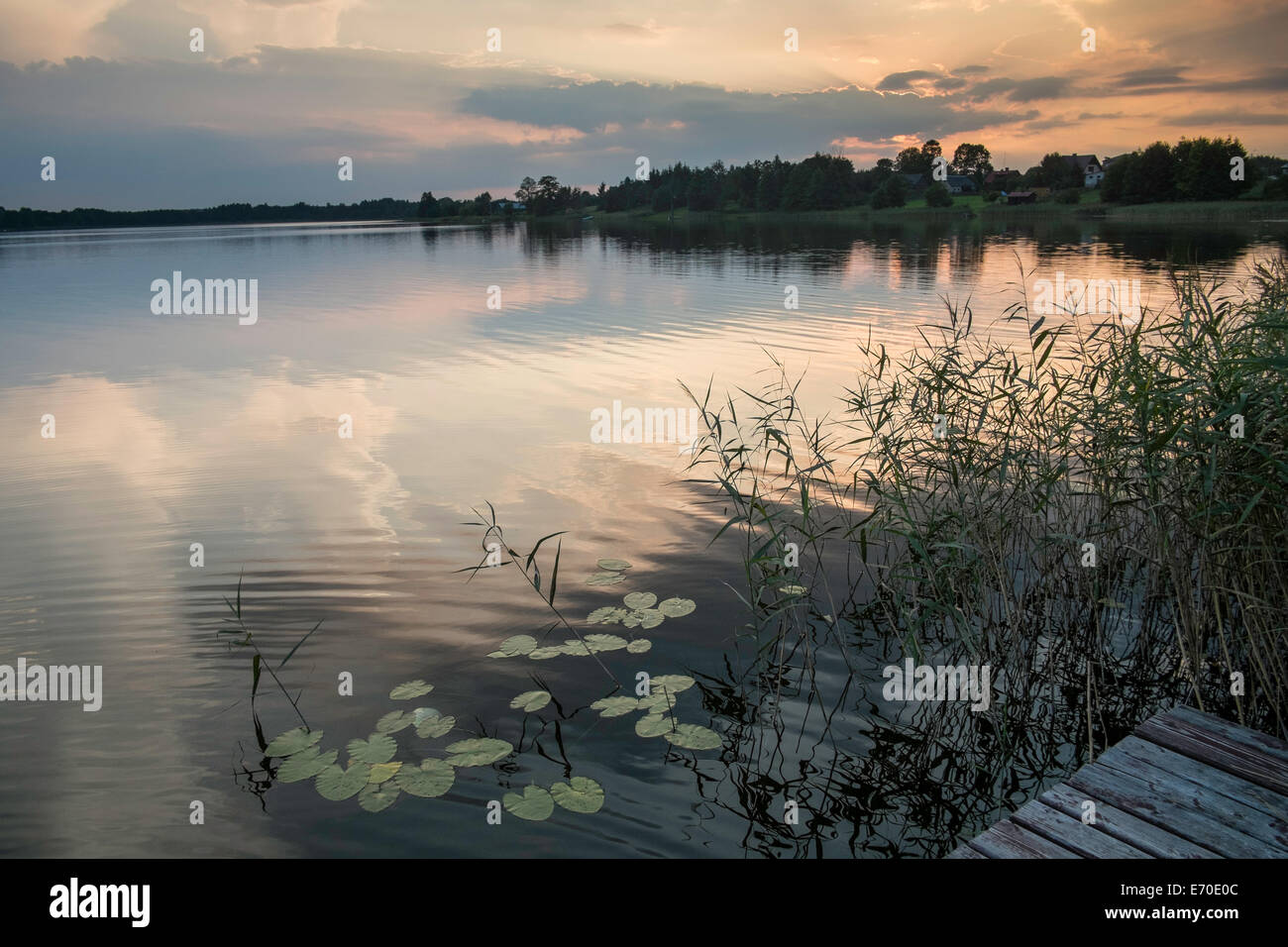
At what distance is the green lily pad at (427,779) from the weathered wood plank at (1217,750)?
4334mm

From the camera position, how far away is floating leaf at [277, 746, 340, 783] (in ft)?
17.5

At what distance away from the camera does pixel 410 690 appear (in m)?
6.26

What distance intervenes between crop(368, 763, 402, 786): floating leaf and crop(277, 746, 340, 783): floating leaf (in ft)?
1.11

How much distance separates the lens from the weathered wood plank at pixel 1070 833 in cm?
397

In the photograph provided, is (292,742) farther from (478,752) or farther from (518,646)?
(518,646)

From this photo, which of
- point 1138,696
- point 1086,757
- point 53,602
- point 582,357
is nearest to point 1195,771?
point 1086,757

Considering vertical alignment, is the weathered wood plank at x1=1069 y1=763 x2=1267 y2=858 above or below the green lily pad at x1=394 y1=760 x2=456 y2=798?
above

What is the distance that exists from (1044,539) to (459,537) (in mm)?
6097

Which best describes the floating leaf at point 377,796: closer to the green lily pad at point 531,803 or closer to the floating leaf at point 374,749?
the floating leaf at point 374,749

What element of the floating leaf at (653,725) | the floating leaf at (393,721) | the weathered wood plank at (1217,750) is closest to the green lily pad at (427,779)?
the floating leaf at (393,721)

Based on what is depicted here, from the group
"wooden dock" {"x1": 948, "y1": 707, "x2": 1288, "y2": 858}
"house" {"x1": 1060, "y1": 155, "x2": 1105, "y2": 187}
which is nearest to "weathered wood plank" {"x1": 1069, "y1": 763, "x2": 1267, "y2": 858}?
"wooden dock" {"x1": 948, "y1": 707, "x2": 1288, "y2": 858}

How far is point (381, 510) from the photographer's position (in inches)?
407

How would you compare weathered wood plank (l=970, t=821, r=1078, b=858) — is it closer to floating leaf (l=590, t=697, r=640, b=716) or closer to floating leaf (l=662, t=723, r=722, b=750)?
floating leaf (l=662, t=723, r=722, b=750)

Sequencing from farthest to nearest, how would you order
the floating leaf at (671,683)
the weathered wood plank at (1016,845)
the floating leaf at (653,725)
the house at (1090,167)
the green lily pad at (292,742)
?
the house at (1090,167), the floating leaf at (671,683), the floating leaf at (653,725), the green lily pad at (292,742), the weathered wood plank at (1016,845)
